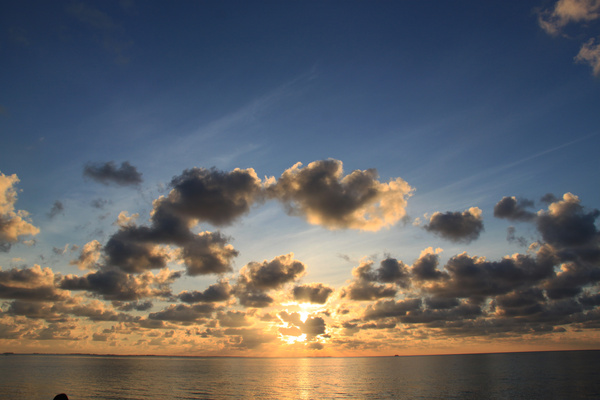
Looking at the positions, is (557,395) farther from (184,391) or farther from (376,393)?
Result: (184,391)

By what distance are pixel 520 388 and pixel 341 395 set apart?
60.4 m

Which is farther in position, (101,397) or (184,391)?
(184,391)

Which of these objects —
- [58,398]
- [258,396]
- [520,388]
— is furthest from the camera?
[520,388]

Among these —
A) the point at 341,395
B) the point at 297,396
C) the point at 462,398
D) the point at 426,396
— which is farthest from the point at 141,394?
the point at 462,398

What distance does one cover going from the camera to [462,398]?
104812 mm

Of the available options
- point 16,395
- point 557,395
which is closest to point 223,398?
point 16,395

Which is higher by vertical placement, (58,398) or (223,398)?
(58,398)

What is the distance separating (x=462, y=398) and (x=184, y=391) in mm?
84359

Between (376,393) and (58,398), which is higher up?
(58,398)

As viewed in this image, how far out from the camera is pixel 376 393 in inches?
4769

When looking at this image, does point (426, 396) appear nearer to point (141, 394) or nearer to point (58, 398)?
point (141, 394)

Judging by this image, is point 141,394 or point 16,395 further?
point 141,394

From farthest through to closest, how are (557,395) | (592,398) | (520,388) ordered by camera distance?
(520,388) < (557,395) < (592,398)

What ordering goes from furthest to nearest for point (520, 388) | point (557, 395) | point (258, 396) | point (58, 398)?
point (520, 388)
point (258, 396)
point (557, 395)
point (58, 398)
